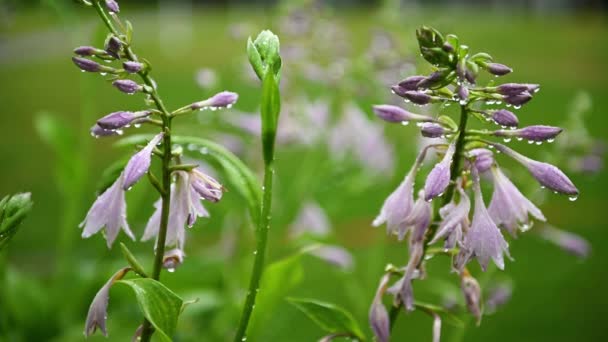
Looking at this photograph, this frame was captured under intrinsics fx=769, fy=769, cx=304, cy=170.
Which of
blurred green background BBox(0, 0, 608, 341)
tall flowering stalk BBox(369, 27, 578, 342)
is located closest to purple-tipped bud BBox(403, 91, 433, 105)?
tall flowering stalk BBox(369, 27, 578, 342)

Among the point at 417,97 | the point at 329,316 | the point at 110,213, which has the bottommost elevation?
the point at 329,316

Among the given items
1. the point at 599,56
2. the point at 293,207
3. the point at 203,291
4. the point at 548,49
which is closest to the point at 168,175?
the point at 293,207

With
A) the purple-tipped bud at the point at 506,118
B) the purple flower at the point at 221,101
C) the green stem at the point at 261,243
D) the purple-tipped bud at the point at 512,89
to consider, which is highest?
the purple-tipped bud at the point at 512,89

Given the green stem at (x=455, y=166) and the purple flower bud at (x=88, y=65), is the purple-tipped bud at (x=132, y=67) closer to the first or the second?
the purple flower bud at (x=88, y=65)

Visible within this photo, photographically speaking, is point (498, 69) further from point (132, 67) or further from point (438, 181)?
point (132, 67)

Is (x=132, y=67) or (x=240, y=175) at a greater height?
(x=132, y=67)

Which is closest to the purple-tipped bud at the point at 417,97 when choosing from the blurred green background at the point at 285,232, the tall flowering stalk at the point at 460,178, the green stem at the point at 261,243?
the tall flowering stalk at the point at 460,178

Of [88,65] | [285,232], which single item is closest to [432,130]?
[88,65]
